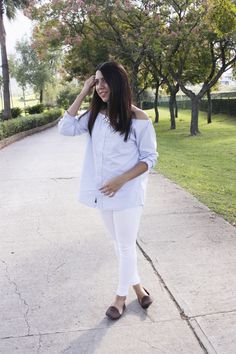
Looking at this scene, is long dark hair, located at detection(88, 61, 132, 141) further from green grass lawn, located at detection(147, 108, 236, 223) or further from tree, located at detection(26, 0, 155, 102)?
tree, located at detection(26, 0, 155, 102)

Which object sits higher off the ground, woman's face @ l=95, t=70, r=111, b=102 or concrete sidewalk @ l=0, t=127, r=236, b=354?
woman's face @ l=95, t=70, r=111, b=102

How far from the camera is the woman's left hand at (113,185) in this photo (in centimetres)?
299

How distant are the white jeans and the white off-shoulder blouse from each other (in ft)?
0.19

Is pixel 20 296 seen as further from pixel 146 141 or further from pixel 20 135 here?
pixel 20 135

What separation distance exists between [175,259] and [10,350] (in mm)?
1826

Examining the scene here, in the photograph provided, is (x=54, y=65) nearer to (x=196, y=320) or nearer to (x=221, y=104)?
(x=221, y=104)

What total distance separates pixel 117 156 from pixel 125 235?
0.54m

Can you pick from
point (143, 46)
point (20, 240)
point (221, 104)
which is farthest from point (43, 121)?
point (20, 240)

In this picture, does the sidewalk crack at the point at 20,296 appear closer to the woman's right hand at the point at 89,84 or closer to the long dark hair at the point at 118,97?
the long dark hair at the point at 118,97

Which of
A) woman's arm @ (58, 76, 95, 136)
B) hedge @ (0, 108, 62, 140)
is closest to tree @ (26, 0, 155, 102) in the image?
hedge @ (0, 108, 62, 140)

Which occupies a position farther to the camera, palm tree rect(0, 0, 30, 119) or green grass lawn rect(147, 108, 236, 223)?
palm tree rect(0, 0, 30, 119)

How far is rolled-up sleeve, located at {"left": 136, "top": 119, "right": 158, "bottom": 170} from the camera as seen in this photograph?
2.99 meters

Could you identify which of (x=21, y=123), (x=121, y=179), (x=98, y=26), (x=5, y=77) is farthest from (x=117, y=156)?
(x=5, y=77)

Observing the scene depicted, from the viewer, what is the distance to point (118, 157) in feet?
9.93
